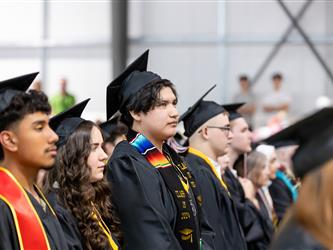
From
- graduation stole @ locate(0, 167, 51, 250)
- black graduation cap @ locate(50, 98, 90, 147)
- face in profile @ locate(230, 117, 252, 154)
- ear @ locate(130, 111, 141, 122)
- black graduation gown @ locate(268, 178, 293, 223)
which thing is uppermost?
ear @ locate(130, 111, 141, 122)

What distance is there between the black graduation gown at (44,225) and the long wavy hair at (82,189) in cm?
47

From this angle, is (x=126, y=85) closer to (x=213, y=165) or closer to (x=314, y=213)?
(x=213, y=165)

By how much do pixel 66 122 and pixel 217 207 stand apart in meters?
1.53

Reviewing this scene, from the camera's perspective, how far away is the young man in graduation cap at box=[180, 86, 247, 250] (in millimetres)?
6695

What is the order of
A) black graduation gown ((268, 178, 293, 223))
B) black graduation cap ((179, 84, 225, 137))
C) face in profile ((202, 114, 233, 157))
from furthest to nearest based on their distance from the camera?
1. black graduation gown ((268, 178, 293, 223))
2. black graduation cap ((179, 84, 225, 137))
3. face in profile ((202, 114, 233, 157))

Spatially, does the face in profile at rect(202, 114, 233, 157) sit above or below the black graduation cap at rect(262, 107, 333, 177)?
below

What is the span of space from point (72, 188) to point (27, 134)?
0.82m

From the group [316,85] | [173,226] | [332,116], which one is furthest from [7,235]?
[316,85]

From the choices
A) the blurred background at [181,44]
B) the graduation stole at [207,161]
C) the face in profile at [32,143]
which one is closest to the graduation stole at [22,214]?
the face in profile at [32,143]

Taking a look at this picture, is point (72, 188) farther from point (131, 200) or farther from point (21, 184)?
point (21, 184)

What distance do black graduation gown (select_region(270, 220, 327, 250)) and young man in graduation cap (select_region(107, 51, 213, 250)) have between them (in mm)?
2733

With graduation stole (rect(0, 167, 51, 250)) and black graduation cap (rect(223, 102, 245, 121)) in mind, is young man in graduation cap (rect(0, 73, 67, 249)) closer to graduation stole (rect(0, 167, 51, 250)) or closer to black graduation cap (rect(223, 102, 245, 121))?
graduation stole (rect(0, 167, 51, 250))

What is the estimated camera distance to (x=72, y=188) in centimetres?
545

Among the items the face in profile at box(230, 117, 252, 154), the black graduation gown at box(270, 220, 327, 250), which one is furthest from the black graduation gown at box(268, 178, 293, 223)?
the black graduation gown at box(270, 220, 327, 250)
